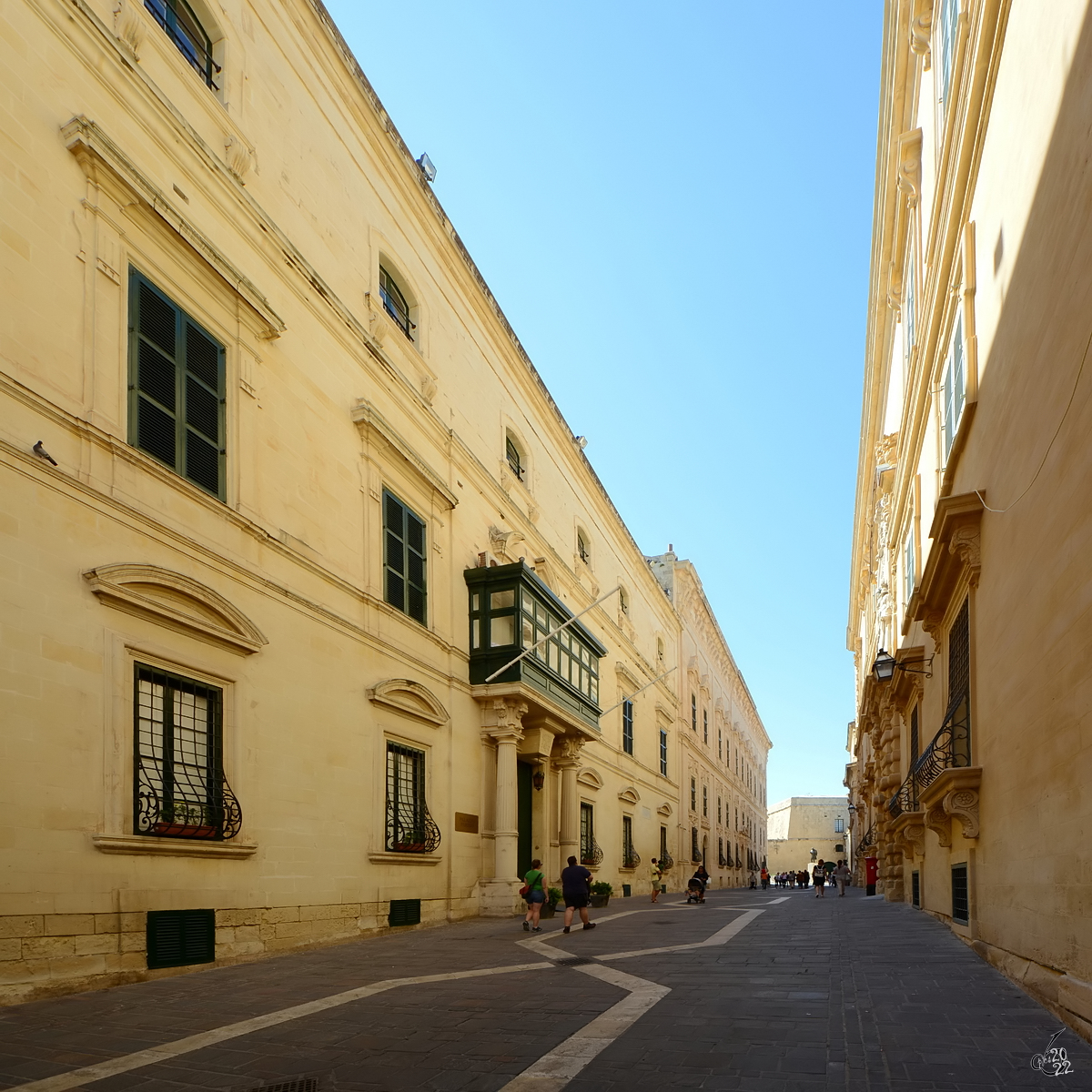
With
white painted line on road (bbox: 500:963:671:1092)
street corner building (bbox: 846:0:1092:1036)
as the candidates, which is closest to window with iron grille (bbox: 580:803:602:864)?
street corner building (bbox: 846:0:1092:1036)

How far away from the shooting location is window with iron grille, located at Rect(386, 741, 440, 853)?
16.9 m

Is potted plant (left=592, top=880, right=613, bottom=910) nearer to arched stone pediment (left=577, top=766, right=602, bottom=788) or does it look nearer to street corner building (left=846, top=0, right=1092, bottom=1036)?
arched stone pediment (left=577, top=766, right=602, bottom=788)

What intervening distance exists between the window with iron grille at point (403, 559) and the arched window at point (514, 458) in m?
6.52

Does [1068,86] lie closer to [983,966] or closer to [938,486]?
[983,966]

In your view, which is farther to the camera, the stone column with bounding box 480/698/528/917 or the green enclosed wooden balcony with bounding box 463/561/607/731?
the green enclosed wooden balcony with bounding box 463/561/607/731

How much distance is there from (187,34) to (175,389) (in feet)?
16.6

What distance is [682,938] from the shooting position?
1534 centimetres

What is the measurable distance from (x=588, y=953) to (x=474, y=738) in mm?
8133

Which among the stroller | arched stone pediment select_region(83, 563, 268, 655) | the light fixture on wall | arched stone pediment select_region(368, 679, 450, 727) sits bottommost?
the stroller

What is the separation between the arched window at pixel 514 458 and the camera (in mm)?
25594

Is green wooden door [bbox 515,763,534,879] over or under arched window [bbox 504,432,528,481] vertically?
under

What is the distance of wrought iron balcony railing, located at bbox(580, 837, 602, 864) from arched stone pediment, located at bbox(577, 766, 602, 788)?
1476 millimetres

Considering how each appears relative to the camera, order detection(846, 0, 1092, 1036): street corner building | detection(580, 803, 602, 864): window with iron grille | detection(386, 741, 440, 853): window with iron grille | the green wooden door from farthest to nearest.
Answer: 1. detection(580, 803, 602, 864): window with iron grille
2. the green wooden door
3. detection(386, 741, 440, 853): window with iron grille
4. detection(846, 0, 1092, 1036): street corner building

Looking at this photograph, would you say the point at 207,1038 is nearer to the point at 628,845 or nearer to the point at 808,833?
the point at 628,845
